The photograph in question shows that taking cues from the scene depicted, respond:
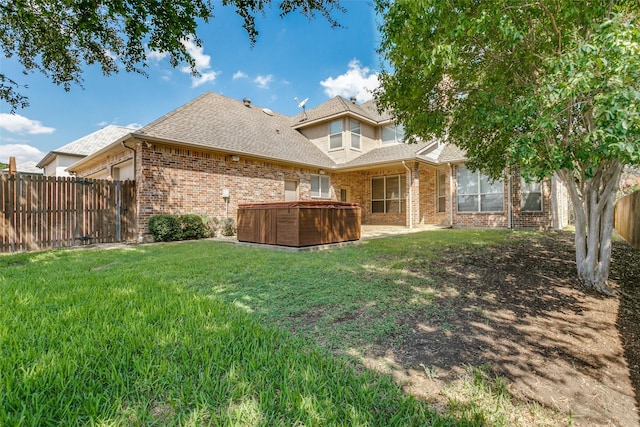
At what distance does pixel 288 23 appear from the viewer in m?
7.44

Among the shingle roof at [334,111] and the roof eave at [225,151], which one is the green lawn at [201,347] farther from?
the shingle roof at [334,111]

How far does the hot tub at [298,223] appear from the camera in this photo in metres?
7.50

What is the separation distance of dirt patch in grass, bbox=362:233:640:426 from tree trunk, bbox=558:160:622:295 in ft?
0.75

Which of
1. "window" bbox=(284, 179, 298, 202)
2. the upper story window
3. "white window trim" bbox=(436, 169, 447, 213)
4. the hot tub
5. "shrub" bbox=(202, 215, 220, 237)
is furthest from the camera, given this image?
the upper story window

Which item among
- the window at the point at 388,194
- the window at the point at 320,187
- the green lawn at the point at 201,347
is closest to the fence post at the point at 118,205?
the green lawn at the point at 201,347

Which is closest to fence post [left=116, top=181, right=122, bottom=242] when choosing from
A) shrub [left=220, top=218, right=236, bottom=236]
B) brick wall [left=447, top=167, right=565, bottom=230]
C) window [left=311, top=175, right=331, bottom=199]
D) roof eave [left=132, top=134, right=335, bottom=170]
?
roof eave [left=132, top=134, right=335, bottom=170]

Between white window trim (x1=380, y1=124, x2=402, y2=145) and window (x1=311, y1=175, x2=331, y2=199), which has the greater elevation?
white window trim (x1=380, y1=124, x2=402, y2=145)

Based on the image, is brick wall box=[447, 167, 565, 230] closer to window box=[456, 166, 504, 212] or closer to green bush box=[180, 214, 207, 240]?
window box=[456, 166, 504, 212]

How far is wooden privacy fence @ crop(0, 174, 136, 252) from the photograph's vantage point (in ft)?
25.9

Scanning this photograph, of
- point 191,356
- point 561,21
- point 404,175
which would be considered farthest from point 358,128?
point 191,356

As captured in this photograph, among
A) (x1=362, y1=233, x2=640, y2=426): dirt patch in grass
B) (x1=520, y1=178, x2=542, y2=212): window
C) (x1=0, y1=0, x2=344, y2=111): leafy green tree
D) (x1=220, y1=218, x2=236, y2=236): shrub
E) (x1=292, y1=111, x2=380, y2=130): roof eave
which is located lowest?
(x1=362, y1=233, x2=640, y2=426): dirt patch in grass

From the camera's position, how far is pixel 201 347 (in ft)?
7.51

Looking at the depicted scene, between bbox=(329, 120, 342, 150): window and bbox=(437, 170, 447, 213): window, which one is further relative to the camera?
bbox=(329, 120, 342, 150): window

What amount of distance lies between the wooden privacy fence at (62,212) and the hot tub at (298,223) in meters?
4.16
